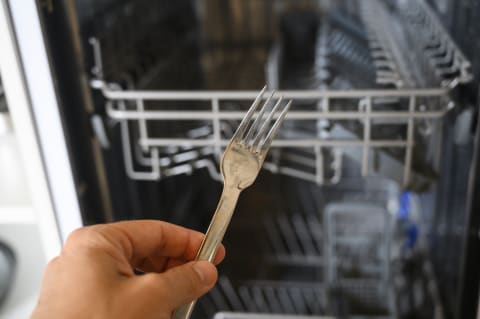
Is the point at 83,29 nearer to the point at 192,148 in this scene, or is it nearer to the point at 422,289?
the point at 192,148

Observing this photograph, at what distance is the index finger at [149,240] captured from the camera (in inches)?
18.7

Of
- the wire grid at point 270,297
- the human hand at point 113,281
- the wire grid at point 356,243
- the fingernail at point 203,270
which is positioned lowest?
the wire grid at point 270,297

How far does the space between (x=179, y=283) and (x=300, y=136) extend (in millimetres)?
488

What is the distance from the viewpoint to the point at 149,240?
1.64 feet

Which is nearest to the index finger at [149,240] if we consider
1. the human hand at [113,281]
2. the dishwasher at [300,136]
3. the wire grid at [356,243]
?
the human hand at [113,281]

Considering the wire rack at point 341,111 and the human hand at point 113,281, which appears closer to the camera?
the human hand at point 113,281

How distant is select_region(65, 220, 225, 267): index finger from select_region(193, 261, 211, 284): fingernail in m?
0.05

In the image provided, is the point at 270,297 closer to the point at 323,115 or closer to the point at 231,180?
the point at 323,115

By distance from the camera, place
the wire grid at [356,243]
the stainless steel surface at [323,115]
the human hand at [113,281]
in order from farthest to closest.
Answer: the wire grid at [356,243]
the stainless steel surface at [323,115]
the human hand at [113,281]

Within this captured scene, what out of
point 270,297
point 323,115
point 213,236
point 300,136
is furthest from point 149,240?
point 270,297

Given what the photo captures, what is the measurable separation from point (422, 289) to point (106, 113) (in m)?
0.69

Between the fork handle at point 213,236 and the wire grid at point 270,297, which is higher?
the fork handle at point 213,236

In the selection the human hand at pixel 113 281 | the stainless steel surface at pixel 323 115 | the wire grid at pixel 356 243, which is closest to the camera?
the human hand at pixel 113 281

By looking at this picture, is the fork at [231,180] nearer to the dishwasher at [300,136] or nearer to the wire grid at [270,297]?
the dishwasher at [300,136]
